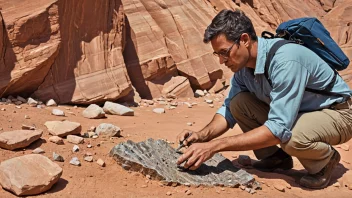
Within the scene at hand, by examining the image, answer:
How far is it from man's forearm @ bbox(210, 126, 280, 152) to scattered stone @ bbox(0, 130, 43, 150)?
1457mm

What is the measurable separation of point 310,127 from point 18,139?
2.17 meters

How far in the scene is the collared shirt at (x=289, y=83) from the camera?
2922 mm

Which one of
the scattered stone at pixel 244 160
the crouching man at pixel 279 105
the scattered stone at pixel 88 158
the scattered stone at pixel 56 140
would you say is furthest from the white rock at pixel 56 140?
the scattered stone at pixel 244 160

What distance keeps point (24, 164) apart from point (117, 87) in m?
3.38

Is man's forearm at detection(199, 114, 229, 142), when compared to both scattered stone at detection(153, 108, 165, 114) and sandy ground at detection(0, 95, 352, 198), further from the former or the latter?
scattered stone at detection(153, 108, 165, 114)

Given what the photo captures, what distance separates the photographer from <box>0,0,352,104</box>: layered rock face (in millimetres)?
5352

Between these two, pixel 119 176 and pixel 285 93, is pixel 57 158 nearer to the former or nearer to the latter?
pixel 119 176

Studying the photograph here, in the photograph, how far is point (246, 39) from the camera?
3.04 meters

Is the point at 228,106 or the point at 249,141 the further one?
the point at 228,106

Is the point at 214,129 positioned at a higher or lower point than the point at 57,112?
higher

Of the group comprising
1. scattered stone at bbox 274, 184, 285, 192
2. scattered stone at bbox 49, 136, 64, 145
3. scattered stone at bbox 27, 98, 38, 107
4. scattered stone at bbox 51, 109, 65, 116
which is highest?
scattered stone at bbox 49, 136, 64, 145

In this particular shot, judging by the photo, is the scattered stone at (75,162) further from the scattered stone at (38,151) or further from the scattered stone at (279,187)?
the scattered stone at (279,187)

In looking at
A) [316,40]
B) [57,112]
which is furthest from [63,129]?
[316,40]

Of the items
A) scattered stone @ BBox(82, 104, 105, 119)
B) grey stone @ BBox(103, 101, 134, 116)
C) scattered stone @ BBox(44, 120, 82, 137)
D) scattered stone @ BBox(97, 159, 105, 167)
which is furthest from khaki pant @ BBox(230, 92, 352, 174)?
grey stone @ BBox(103, 101, 134, 116)
